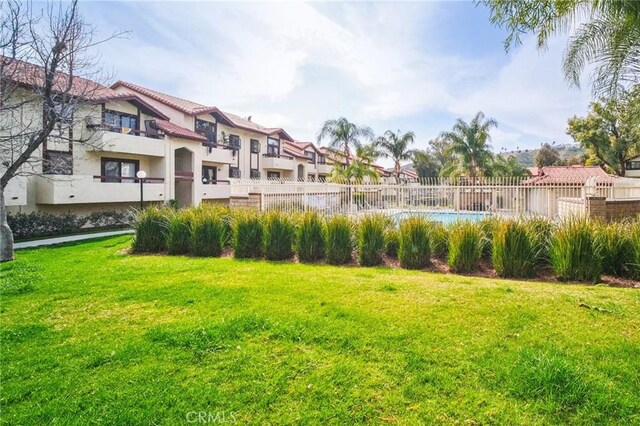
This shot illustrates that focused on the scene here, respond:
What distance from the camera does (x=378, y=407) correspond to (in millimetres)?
2771

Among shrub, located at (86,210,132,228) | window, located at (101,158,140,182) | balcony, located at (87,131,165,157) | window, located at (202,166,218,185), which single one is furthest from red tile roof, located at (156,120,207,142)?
shrub, located at (86,210,132,228)

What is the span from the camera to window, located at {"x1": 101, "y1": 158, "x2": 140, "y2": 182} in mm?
20500

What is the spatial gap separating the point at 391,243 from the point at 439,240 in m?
1.23

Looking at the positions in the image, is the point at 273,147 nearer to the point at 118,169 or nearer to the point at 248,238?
the point at 118,169

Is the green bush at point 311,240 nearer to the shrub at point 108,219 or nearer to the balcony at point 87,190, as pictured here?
the balcony at point 87,190

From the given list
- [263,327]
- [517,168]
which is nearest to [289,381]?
[263,327]

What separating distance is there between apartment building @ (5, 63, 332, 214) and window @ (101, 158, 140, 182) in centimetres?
5

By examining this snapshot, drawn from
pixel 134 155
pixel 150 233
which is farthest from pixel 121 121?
pixel 150 233

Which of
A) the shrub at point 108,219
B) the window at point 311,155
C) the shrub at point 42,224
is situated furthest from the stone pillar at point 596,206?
the window at point 311,155

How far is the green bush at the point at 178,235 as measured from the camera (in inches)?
403

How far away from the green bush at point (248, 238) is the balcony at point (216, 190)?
16882 millimetres

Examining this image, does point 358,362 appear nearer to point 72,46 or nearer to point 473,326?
point 473,326

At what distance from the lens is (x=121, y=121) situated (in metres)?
21.5

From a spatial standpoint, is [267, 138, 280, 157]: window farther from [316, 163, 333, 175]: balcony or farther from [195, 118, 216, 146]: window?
[316, 163, 333, 175]: balcony
